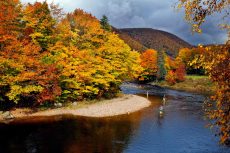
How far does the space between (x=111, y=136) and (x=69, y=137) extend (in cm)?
450

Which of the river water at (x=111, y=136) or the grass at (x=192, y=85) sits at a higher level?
the grass at (x=192, y=85)

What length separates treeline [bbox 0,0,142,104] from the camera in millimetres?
44375

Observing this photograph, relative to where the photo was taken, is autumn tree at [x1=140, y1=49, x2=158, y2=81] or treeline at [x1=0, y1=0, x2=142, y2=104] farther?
autumn tree at [x1=140, y1=49, x2=158, y2=81]

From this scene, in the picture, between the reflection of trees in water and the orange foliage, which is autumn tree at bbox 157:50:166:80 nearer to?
the orange foliage

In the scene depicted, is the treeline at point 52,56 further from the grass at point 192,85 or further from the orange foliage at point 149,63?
the orange foliage at point 149,63

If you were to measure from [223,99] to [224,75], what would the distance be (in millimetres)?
734

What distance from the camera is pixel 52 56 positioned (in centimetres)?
5044

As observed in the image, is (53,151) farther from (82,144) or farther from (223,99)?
(223,99)

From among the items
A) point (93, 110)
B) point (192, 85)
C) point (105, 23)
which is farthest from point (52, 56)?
point (192, 85)

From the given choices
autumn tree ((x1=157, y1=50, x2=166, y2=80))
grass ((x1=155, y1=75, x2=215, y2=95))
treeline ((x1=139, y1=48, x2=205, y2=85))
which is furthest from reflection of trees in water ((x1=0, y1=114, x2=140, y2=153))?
autumn tree ((x1=157, y1=50, x2=166, y2=80))

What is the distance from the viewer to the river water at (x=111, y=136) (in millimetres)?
30734

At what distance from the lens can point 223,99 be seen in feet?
31.5

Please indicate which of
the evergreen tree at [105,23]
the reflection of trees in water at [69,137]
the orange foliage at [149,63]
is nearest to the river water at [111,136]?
the reflection of trees in water at [69,137]

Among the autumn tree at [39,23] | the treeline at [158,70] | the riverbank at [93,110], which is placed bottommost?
the riverbank at [93,110]
